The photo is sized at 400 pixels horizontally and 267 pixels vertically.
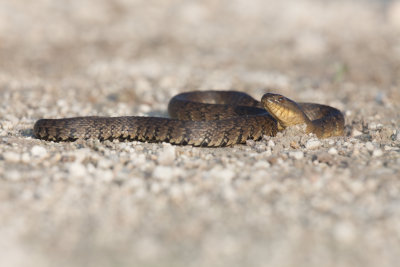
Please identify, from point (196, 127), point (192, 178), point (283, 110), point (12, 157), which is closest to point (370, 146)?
point (283, 110)

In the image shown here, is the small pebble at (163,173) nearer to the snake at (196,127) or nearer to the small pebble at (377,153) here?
the snake at (196,127)

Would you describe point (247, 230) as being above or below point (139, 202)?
below

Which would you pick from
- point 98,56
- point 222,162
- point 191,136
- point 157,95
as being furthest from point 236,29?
point 222,162

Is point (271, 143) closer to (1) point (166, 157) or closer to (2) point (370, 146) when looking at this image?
(2) point (370, 146)

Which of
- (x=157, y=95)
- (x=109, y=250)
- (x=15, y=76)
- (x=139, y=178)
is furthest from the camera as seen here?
(x=15, y=76)

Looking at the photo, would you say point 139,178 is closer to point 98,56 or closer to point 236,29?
point 98,56

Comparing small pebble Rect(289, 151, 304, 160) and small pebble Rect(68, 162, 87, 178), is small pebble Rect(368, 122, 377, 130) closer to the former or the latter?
small pebble Rect(289, 151, 304, 160)

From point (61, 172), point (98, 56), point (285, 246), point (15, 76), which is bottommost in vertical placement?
point (285, 246)
